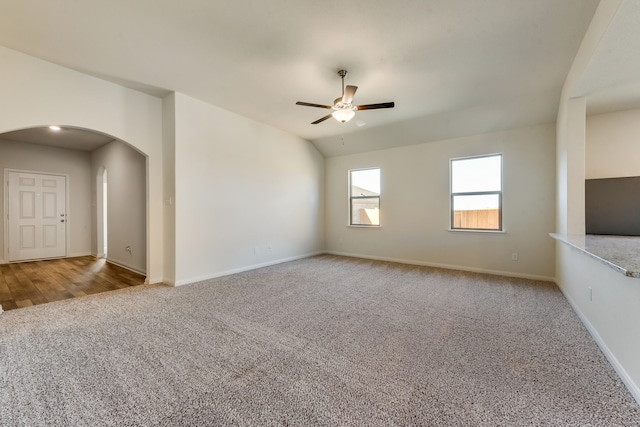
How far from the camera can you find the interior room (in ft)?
5.52

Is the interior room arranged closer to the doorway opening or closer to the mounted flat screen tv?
the mounted flat screen tv

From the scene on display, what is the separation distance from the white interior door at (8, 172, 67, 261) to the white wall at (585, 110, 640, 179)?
1041 cm

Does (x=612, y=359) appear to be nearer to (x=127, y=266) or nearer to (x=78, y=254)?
(x=127, y=266)

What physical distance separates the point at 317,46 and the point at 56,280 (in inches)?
211

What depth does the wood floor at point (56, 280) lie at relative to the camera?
3.44 metres

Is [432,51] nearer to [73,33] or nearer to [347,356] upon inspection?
[347,356]

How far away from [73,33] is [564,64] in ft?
17.0

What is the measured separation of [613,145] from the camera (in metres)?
3.70

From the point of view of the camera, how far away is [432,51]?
2.76m

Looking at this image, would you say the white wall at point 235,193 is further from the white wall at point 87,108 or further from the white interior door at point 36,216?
the white interior door at point 36,216

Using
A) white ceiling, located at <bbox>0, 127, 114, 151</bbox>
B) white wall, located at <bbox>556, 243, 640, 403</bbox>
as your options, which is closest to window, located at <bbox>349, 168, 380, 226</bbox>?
white wall, located at <bbox>556, 243, 640, 403</bbox>

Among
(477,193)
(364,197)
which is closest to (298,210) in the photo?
(364,197)

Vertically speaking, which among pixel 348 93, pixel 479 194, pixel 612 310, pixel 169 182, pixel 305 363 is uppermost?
pixel 348 93

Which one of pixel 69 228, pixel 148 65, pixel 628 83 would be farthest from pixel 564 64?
pixel 69 228
